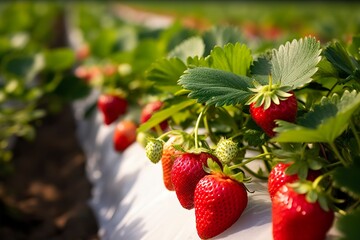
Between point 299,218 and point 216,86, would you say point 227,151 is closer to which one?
point 216,86

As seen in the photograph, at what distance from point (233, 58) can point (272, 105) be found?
27 cm

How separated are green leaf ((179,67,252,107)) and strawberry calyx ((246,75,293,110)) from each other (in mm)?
25

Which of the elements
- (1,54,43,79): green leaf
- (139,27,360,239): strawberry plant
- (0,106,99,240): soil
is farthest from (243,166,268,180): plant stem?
(1,54,43,79): green leaf

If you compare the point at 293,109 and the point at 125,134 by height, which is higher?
the point at 293,109

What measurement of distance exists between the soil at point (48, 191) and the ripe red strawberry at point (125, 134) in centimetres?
40

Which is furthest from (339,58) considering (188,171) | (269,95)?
(188,171)

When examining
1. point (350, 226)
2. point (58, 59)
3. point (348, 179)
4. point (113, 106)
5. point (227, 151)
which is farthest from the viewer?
point (58, 59)

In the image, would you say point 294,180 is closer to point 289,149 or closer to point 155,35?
point 289,149

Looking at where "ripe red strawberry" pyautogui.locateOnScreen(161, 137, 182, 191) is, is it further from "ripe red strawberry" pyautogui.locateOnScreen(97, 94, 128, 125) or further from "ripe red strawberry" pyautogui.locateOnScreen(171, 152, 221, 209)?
"ripe red strawberry" pyautogui.locateOnScreen(97, 94, 128, 125)

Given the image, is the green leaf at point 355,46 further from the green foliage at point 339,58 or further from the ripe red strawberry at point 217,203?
the ripe red strawberry at point 217,203

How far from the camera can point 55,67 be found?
3367 millimetres

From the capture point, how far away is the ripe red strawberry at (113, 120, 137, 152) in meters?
→ 2.43

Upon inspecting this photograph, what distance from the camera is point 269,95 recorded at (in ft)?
4.10

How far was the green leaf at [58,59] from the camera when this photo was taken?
10.9 feet
